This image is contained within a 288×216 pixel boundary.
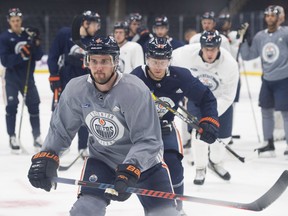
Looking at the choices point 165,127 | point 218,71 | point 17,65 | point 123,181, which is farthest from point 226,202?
point 17,65

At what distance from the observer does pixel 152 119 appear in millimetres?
2574

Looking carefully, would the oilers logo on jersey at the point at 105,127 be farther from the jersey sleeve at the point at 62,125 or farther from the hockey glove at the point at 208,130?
the hockey glove at the point at 208,130

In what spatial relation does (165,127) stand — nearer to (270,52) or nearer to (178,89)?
(178,89)

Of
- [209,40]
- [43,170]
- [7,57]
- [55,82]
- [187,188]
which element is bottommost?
[187,188]

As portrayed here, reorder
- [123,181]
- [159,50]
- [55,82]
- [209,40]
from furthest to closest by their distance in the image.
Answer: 1. [55,82]
2. [209,40]
3. [159,50]
4. [123,181]

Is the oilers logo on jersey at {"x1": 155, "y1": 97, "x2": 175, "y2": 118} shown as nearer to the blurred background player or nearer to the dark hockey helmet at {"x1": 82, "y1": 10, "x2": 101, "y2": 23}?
the dark hockey helmet at {"x1": 82, "y1": 10, "x2": 101, "y2": 23}

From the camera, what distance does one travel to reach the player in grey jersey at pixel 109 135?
2.55m

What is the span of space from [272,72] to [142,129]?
10.1ft

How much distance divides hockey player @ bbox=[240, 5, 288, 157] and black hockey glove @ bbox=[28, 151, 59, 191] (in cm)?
306

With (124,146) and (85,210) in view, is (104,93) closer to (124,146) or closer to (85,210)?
(124,146)

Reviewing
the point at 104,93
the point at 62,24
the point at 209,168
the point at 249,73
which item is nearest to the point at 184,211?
the point at 209,168

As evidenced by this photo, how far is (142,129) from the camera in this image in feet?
8.39

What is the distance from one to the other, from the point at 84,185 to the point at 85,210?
9cm

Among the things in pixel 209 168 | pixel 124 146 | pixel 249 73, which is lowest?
pixel 249 73
